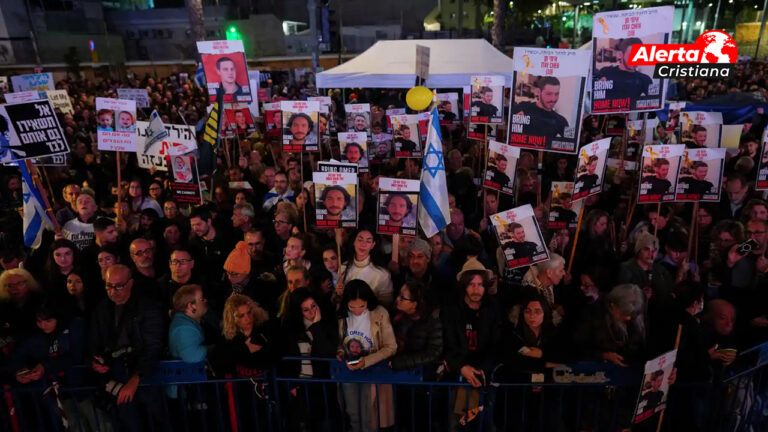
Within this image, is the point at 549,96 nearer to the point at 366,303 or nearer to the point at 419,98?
the point at 366,303

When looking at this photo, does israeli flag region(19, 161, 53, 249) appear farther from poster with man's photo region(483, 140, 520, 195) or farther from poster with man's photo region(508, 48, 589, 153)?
poster with man's photo region(508, 48, 589, 153)

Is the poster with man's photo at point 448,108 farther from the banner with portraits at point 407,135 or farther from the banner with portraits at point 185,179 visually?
the banner with portraits at point 185,179

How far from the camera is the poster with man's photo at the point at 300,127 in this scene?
7566 millimetres

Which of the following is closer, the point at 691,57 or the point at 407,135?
the point at 691,57

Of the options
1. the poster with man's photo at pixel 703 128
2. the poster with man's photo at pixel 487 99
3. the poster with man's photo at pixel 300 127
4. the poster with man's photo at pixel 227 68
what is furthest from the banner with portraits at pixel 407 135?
the poster with man's photo at pixel 703 128

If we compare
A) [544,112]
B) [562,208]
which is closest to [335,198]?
[544,112]

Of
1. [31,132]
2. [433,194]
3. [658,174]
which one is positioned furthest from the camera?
[31,132]

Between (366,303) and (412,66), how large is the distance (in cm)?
1246

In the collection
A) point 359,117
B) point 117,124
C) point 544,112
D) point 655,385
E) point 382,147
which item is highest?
point 544,112

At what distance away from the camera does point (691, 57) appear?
21.5ft

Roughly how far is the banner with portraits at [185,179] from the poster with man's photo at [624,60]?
4.99 meters

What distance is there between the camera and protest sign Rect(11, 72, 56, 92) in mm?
12391

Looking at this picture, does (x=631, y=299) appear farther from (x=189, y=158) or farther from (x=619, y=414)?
(x=189, y=158)

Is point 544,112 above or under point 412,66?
under
